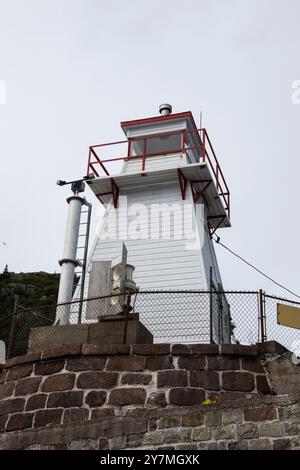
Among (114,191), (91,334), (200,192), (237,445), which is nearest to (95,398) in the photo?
(91,334)

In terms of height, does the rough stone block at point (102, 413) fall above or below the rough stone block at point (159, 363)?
below

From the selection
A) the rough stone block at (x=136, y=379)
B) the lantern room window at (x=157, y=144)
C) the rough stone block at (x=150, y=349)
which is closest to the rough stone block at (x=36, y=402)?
the rough stone block at (x=136, y=379)

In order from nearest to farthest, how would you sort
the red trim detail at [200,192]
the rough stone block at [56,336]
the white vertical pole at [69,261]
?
the rough stone block at [56,336]
the white vertical pole at [69,261]
the red trim detail at [200,192]

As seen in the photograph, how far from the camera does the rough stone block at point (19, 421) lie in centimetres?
1007

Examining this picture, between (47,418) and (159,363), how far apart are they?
6.61 feet

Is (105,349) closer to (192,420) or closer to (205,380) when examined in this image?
(205,380)

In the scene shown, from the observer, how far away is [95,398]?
9875 mm

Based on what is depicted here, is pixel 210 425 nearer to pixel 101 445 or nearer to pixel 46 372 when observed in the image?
pixel 101 445

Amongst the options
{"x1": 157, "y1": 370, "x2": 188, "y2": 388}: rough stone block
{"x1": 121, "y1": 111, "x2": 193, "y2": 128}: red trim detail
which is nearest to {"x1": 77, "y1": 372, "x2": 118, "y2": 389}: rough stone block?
{"x1": 157, "y1": 370, "x2": 188, "y2": 388}: rough stone block

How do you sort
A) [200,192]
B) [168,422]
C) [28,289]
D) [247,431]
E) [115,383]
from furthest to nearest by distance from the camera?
[28,289] → [200,192] → [115,383] → [168,422] → [247,431]

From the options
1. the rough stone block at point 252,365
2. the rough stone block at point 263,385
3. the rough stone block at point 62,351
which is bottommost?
the rough stone block at point 263,385

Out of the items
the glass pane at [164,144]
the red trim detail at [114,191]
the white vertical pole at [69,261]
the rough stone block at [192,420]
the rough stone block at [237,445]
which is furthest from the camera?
the glass pane at [164,144]

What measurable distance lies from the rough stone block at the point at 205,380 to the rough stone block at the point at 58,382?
199cm

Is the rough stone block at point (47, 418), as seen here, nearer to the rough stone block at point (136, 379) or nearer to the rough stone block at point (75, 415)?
the rough stone block at point (75, 415)
